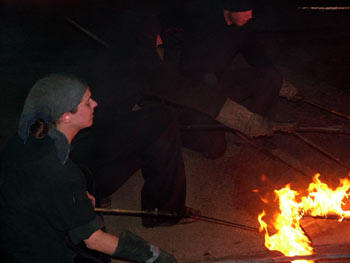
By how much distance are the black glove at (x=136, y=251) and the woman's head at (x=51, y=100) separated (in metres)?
1.02

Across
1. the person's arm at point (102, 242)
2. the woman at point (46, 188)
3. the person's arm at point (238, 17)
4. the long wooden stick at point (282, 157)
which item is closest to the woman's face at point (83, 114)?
the woman at point (46, 188)

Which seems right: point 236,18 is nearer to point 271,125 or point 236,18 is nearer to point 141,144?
point 271,125

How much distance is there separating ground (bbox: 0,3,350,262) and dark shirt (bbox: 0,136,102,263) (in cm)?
160

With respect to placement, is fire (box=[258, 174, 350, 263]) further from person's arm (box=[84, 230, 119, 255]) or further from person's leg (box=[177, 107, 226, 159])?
person's arm (box=[84, 230, 119, 255])

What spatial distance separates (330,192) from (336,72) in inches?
143

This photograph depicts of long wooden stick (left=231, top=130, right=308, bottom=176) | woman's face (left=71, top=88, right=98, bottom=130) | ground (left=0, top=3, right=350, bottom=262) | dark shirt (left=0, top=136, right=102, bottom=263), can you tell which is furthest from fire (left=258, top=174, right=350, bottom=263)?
woman's face (left=71, top=88, right=98, bottom=130)

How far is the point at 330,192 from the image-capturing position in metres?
4.12

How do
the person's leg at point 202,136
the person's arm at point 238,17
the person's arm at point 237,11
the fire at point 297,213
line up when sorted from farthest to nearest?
the person's leg at point 202,136, the person's arm at point 238,17, the person's arm at point 237,11, the fire at point 297,213

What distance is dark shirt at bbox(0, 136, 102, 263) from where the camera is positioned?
8.47 ft

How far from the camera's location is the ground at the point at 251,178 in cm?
402

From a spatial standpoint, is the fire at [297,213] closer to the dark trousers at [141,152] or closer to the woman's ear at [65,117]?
the dark trousers at [141,152]

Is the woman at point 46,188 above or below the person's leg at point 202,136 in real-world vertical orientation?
above

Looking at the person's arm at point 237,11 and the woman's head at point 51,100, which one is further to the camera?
the person's arm at point 237,11

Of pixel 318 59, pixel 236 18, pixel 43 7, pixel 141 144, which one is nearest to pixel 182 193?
pixel 141 144
